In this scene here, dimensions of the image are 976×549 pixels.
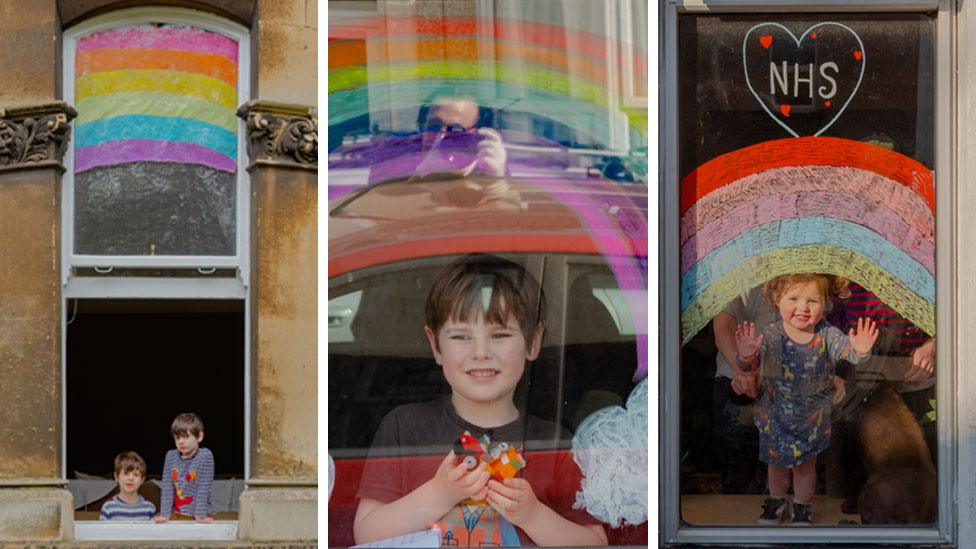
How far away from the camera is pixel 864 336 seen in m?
6.54

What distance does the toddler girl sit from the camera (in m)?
6.52

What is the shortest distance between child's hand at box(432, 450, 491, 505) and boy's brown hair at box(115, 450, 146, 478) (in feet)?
3.88

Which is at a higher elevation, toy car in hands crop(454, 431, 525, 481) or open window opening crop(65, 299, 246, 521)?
open window opening crop(65, 299, 246, 521)

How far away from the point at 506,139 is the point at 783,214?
1190 millimetres

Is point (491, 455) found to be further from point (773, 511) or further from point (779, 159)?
point (779, 159)

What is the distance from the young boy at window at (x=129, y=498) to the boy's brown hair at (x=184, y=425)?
0.57 ft

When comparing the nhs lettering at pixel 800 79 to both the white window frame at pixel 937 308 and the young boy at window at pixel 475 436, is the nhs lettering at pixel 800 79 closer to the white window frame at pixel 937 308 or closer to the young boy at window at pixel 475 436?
the white window frame at pixel 937 308

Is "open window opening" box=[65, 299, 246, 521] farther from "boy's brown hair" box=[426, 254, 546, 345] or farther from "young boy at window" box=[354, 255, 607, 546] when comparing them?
"boy's brown hair" box=[426, 254, 546, 345]

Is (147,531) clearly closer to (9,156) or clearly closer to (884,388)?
(9,156)

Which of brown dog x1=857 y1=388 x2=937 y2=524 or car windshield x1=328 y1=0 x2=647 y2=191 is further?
brown dog x1=857 y1=388 x2=937 y2=524

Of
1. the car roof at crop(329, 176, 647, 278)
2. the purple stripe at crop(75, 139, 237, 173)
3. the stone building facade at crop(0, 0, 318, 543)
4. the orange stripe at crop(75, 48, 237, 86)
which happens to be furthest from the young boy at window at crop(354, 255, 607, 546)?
the orange stripe at crop(75, 48, 237, 86)

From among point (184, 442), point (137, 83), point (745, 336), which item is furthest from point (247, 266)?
point (745, 336)

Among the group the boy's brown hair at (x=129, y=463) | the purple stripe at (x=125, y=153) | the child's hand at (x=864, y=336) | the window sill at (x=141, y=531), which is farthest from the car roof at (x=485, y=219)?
the window sill at (x=141, y=531)

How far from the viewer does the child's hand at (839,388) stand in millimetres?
6535
